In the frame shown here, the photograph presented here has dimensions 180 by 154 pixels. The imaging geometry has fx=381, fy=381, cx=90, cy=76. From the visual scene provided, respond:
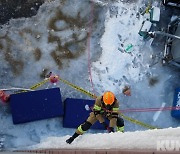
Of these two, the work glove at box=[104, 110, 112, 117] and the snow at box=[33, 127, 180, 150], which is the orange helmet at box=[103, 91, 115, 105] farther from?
the snow at box=[33, 127, 180, 150]

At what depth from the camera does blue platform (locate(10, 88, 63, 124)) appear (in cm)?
960

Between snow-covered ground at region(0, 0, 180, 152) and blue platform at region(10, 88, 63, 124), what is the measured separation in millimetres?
355

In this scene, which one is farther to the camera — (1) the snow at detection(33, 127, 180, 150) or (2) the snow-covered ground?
(2) the snow-covered ground

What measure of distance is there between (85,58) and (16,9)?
2.32 metres

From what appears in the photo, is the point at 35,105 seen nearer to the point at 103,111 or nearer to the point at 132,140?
the point at 103,111

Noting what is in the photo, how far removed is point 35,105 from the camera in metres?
9.67

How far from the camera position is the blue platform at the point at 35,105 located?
9.60 m

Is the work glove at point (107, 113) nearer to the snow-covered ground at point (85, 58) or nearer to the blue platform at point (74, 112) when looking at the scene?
the blue platform at point (74, 112)

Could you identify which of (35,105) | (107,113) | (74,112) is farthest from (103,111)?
(35,105)

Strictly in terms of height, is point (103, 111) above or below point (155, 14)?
below

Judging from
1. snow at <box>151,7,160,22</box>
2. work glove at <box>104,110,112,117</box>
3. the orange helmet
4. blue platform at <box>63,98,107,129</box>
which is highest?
snow at <box>151,7,160,22</box>

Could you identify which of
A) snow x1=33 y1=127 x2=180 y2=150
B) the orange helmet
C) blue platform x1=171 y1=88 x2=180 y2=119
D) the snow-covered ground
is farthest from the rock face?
blue platform x1=171 y1=88 x2=180 y2=119

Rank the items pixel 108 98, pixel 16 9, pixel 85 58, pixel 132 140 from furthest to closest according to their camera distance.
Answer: pixel 85 58
pixel 16 9
pixel 108 98
pixel 132 140

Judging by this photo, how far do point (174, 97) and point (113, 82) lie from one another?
1812 mm
